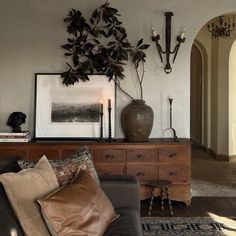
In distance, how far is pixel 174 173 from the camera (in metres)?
4.18

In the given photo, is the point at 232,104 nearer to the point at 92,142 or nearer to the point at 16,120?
the point at 92,142

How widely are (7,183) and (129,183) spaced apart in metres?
1.03

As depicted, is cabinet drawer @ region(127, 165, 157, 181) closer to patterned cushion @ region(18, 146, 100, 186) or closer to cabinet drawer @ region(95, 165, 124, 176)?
cabinet drawer @ region(95, 165, 124, 176)

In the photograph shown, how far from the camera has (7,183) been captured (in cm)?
198

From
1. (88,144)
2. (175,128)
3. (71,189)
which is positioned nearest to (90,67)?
(88,144)

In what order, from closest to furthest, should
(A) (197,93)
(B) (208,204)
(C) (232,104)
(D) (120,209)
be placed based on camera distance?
(D) (120,209) → (B) (208,204) → (C) (232,104) → (A) (197,93)

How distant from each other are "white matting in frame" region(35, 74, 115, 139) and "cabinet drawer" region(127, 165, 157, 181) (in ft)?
2.05

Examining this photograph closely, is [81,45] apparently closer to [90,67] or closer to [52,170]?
[90,67]

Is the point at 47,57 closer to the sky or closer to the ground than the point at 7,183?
closer to the sky

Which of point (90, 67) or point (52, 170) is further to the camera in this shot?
point (90, 67)

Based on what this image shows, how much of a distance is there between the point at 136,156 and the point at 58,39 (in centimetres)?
167

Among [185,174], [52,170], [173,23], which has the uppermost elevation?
[173,23]

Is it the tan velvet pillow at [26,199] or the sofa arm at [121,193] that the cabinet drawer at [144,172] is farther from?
the tan velvet pillow at [26,199]

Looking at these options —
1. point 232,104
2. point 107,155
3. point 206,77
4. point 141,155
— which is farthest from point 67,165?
point 206,77
